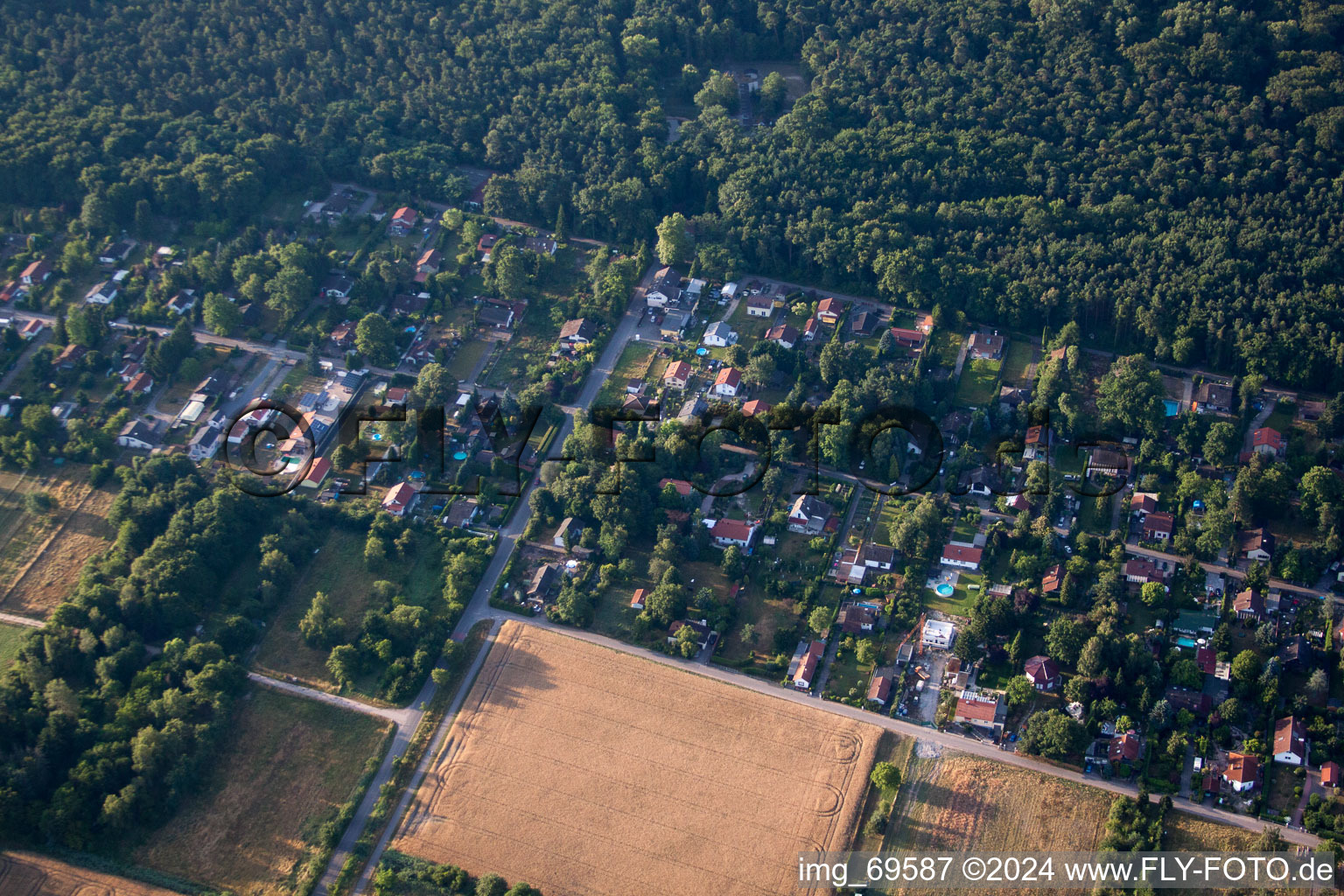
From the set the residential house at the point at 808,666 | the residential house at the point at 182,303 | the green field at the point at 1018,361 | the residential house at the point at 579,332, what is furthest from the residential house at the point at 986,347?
the residential house at the point at 182,303

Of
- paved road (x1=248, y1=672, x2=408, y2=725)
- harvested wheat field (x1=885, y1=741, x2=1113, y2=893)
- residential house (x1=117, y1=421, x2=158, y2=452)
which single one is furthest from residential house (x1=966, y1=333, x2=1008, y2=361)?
residential house (x1=117, y1=421, x2=158, y2=452)

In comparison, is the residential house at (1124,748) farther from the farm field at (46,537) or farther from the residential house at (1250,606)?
the farm field at (46,537)

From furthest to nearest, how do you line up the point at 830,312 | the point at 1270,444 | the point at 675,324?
the point at 675,324, the point at 830,312, the point at 1270,444

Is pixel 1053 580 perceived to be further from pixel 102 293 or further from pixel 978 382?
pixel 102 293

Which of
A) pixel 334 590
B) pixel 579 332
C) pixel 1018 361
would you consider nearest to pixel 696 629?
pixel 334 590

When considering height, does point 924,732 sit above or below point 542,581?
below
